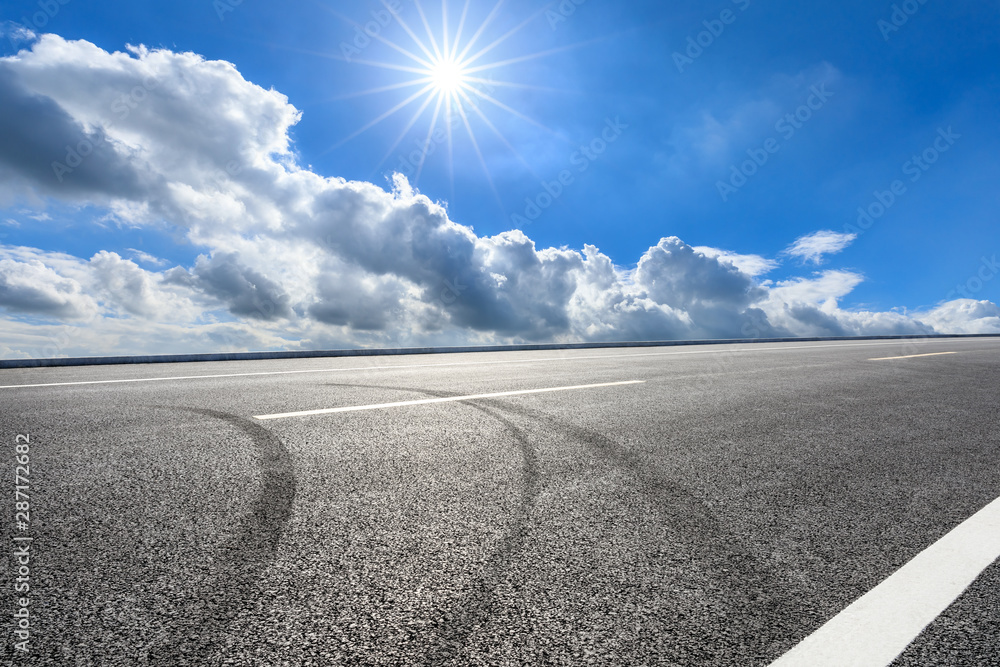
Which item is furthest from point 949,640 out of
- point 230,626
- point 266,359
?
point 266,359

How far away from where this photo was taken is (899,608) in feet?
5.21

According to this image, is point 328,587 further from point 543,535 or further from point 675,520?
point 675,520

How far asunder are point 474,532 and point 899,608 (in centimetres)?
151

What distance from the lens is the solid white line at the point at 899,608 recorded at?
1357 mm

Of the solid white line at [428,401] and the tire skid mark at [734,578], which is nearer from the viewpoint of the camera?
the tire skid mark at [734,578]

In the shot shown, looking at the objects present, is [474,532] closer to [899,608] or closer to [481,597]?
[481,597]

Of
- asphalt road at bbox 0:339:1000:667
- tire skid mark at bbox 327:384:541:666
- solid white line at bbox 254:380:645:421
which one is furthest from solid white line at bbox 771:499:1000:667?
solid white line at bbox 254:380:645:421

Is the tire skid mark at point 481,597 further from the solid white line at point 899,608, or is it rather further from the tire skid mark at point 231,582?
the solid white line at point 899,608

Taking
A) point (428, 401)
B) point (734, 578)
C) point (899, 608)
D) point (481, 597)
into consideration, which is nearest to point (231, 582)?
point (481, 597)

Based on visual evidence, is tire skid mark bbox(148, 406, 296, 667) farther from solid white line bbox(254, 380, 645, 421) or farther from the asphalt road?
solid white line bbox(254, 380, 645, 421)

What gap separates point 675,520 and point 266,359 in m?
13.4

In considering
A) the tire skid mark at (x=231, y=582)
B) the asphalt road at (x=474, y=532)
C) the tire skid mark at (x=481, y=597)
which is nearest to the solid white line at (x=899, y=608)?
the asphalt road at (x=474, y=532)

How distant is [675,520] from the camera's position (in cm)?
222

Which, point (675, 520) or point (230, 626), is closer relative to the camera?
point (230, 626)
